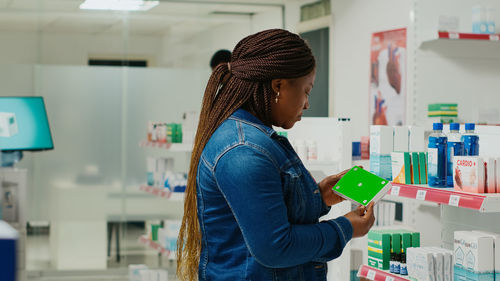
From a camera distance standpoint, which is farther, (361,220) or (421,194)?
(421,194)

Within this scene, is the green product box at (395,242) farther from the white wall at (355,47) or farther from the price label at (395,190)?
the white wall at (355,47)

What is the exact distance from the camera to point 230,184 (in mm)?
1593

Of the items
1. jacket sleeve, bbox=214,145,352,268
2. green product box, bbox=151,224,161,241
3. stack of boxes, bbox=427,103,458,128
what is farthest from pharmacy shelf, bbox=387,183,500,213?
green product box, bbox=151,224,161,241

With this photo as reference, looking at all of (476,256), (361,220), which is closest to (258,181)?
(361,220)

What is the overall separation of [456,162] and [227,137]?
1.17 meters

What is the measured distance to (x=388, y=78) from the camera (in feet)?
18.3

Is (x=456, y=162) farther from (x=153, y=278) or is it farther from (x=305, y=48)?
(x=153, y=278)

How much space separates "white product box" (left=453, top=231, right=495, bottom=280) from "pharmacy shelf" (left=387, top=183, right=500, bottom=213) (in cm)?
19

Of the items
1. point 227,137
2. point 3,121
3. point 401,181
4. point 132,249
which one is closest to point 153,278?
point 3,121

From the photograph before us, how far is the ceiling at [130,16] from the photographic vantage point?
7.43 m

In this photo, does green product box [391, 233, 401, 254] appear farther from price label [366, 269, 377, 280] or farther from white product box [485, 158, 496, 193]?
white product box [485, 158, 496, 193]

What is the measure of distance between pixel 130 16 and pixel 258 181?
6.53 metres

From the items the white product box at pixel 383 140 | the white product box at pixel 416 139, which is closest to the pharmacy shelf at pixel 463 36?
the white product box at pixel 416 139

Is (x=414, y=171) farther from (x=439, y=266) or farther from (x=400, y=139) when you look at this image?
(x=439, y=266)
